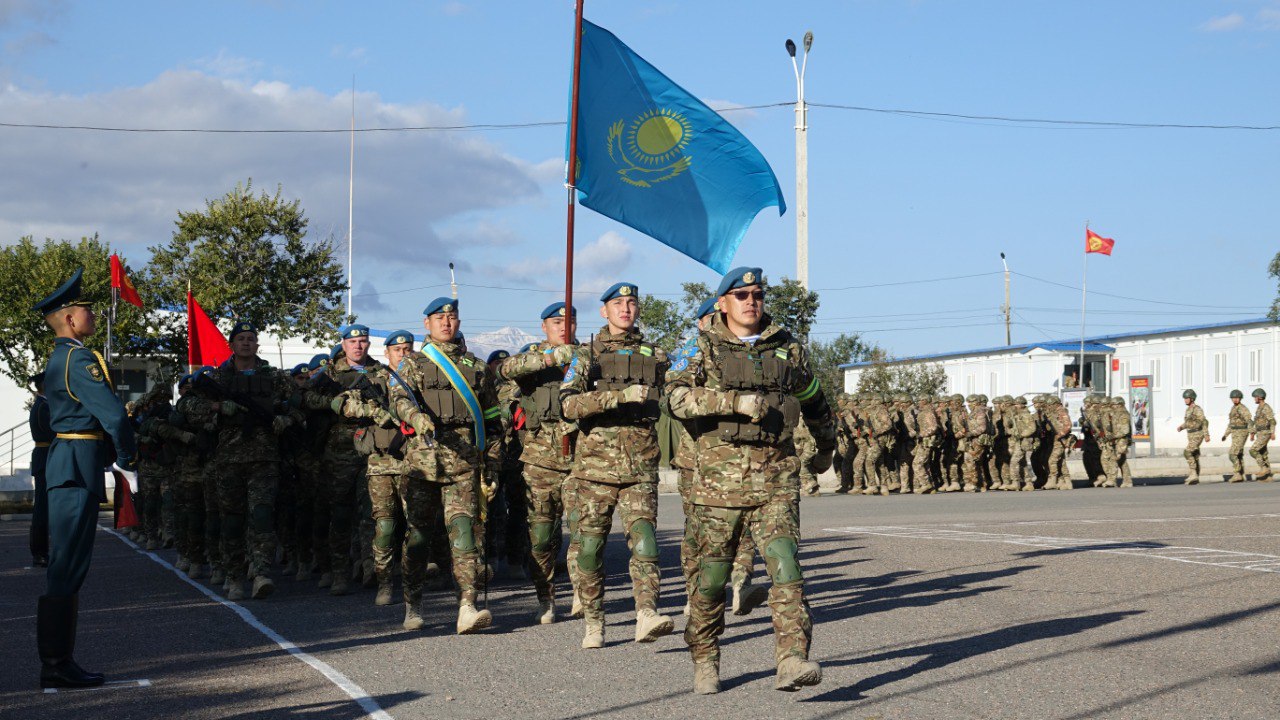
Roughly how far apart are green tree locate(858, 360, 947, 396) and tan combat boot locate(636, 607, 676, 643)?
147 feet

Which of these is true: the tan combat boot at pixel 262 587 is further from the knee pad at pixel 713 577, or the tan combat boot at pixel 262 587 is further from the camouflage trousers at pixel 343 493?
the knee pad at pixel 713 577

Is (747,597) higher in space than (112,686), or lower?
higher

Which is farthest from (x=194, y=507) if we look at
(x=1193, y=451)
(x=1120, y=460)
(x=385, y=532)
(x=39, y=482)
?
(x=1193, y=451)

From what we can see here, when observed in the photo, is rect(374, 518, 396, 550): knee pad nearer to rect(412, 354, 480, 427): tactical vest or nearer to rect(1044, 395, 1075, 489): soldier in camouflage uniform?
rect(412, 354, 480, 427): tactical vest

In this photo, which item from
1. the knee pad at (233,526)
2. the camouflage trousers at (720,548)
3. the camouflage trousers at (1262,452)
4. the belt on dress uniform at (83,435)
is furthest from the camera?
the camouflage trousers at (1262,452)

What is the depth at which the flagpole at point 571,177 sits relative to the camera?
345 inches

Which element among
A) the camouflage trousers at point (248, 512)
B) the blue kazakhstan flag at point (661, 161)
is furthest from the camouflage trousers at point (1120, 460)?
the camouflage trousers at point (248, 512)

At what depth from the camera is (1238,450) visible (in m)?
27.6

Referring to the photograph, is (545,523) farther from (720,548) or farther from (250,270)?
(250,270)

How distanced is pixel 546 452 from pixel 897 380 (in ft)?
156

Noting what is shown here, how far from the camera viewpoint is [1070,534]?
15016mm

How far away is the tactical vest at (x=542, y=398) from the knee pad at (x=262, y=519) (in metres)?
2.70

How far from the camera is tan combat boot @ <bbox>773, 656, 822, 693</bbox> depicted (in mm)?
6059

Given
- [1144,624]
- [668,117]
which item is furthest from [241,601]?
[1144,624]
